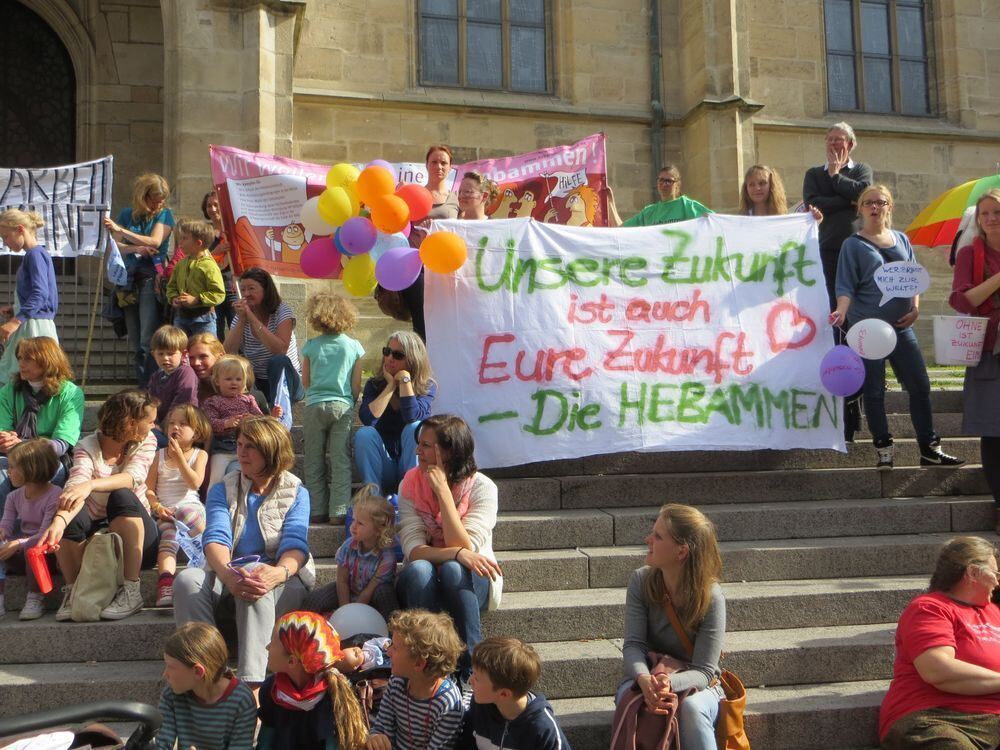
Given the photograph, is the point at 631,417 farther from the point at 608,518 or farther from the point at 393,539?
the point at 393,539

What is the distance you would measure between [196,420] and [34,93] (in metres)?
10.4

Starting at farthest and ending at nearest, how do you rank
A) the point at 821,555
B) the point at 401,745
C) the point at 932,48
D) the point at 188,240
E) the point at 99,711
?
the point at 932,48, the point at 188,240, the point at 821,555, the point at 401,745, the point at 99,711

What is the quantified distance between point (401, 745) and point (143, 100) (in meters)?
11.9

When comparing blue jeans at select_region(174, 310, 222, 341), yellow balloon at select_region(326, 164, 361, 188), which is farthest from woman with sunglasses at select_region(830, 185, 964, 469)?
blue jeans at select_region(174, 310, 222, 341)

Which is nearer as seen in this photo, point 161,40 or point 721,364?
point 721,364

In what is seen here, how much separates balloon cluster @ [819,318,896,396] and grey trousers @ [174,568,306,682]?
378 centimetres

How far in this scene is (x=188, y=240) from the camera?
7.97m

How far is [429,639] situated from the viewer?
4320mm

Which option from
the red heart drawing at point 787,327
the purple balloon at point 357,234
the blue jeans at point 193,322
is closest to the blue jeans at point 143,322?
the blue jeans at point 193,322

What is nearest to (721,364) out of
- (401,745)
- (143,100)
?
(401,745)

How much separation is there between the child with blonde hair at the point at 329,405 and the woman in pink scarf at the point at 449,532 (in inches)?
44.6

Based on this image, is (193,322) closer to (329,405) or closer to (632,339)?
(329,405)

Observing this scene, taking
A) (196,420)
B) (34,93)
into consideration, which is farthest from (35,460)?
(34,93)

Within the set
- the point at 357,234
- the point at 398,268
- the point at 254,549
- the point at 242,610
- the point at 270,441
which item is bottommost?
the point at 242,610
